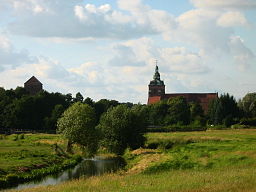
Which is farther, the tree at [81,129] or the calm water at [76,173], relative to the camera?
the tree at [81,129]

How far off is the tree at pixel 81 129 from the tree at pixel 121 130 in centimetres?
371

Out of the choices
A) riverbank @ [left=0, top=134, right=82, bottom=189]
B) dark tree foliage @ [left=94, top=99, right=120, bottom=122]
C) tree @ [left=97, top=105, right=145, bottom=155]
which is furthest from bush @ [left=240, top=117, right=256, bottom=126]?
riverbank @ [left=0, top=134, right=82, bottom=189]

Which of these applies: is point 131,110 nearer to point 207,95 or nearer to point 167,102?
point 167,102

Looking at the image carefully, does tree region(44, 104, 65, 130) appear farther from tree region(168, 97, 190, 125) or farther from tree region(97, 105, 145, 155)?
tree region(97, 105, 145, 155)

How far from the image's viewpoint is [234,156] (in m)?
47.1

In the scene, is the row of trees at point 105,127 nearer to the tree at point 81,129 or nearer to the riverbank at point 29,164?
the tree at point 81,129

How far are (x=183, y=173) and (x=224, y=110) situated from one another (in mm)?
101703

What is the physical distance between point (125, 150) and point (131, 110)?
6.75 m

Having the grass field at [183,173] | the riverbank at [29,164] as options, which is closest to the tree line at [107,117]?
the grass field at [183,173]

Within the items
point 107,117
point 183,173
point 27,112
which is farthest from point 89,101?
point 183,173

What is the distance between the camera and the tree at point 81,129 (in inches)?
2598

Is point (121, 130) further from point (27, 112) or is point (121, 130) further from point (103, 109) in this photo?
point (103, 109)

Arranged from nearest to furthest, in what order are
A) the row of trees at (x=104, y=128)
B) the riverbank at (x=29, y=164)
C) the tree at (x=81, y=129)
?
the riverbank at (x=29, y=164) < the tree at (x=81, y=129) < the row of trees at (x=104, y=128)

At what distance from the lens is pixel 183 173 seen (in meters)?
35.1
